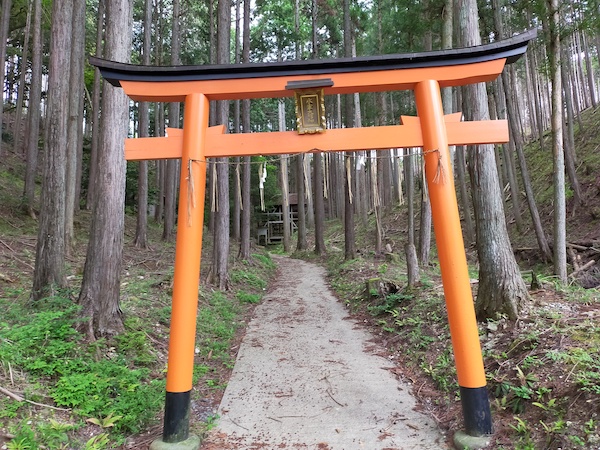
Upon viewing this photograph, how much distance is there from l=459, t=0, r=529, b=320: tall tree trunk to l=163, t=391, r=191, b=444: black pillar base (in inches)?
150

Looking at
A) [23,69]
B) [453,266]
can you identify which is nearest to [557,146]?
[453,266]

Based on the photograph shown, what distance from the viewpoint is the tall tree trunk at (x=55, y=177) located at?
5.66 m

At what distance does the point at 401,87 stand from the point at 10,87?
2552 centimetres

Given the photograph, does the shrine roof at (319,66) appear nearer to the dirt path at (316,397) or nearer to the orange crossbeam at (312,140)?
the orange crossbeam at (312,140)

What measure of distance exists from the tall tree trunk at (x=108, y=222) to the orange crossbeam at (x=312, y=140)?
3.75ft

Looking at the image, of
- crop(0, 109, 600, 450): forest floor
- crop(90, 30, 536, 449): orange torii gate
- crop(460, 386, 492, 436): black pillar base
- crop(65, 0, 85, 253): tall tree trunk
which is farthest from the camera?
crop(65, 0, 85, 253): tall tree trunk

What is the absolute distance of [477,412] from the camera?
345 centimetres

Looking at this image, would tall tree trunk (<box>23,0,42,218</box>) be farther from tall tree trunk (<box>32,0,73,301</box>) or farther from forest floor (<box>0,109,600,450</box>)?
tall tree trunk (<box>32,0,73,301</box>)

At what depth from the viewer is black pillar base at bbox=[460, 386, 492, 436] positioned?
3.42m

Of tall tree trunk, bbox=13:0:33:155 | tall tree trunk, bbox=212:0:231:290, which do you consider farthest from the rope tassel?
tall tree trunk, bbox=13:0:33:155

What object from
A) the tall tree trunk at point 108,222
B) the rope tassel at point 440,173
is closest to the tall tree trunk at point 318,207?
the tall tree trunk at point 108,222

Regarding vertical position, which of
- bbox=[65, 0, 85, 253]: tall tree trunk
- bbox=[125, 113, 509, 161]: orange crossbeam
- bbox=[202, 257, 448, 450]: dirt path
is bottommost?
bbox=[202, 257, 448, 450]: dirt path

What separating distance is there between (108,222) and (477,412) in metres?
4.74

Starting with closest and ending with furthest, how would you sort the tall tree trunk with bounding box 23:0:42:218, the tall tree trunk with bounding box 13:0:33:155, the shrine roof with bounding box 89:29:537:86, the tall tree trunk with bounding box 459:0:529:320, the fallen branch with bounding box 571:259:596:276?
the shrine roof with bounding box 89:29:537:86, the tall tree trunk with bounding box 459:0:529:320, the fallen branch with bounding box 571:259:596:276, the tall tree trunk with bounding box 23:0:42:218, the tall tree trunk with bounding box 13:0:33:155
